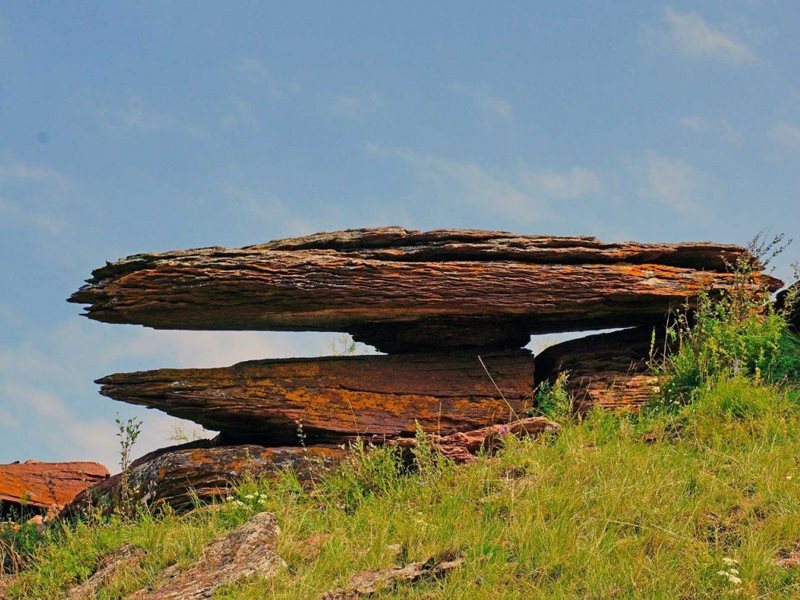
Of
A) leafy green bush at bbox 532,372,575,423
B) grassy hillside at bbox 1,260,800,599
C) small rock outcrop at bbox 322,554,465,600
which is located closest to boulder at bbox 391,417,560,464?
grassy hillside at bbox 1,260,800,599

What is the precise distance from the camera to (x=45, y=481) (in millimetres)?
15672

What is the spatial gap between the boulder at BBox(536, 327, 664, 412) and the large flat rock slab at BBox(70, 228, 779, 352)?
0.49 m

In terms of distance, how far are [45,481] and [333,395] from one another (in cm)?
642

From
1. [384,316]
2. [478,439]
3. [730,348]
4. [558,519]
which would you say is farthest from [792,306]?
[558,519]

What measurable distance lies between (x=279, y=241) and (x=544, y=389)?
4363 mm

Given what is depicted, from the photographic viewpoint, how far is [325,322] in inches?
517

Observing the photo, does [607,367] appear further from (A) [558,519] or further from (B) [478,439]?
(A) [558,519]

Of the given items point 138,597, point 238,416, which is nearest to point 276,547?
point 138,597

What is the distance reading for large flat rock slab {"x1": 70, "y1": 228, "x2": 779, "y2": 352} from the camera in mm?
12227

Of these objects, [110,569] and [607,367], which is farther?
[607,367]

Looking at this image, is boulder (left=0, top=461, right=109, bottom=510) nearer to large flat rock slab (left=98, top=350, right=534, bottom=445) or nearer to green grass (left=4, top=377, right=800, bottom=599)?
large flat rock slab (left=98, top=350, right=534, bottom=445)

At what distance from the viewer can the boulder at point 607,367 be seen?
41.3ft

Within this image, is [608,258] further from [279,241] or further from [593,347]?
[279,241]

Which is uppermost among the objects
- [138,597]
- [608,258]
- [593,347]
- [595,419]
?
[608,258]
